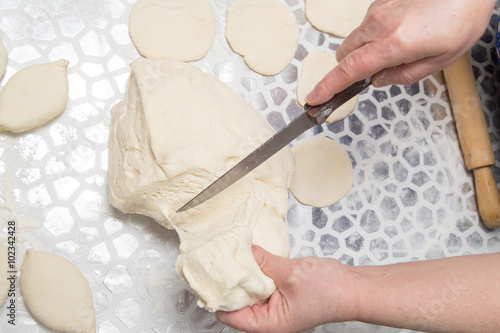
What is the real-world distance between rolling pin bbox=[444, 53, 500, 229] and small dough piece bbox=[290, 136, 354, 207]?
0.54 metres

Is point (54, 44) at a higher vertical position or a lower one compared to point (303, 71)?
higher

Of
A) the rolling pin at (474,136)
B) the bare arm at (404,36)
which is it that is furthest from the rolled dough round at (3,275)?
the rolling pin at (474,136)

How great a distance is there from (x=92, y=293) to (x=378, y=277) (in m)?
1.03

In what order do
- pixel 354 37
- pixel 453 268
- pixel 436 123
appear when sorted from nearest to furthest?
pixel 453 268, pixel 354 37, pixel 436 123

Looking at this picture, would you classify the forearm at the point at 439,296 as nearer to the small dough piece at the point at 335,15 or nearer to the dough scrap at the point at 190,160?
the dough scrap at the point at 190,160

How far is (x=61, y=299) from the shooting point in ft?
4.90

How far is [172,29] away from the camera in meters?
1.77

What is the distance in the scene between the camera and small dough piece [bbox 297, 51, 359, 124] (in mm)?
1842

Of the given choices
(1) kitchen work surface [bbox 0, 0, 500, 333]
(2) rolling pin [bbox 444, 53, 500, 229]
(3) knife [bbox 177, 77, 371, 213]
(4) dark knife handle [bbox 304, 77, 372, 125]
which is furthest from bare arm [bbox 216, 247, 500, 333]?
(2) rolling pin [bbox 444, 53, 500, 229]

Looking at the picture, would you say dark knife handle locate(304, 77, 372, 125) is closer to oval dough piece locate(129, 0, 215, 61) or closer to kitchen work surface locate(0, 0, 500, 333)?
kitchen work surface locate(0, 0, 500, 333)

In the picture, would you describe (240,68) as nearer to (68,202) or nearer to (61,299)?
(68,202)

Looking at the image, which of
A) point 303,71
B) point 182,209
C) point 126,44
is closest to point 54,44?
point 126,44

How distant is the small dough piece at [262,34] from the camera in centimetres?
184

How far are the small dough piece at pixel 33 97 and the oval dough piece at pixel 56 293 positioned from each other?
480 millimetres
